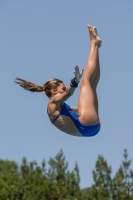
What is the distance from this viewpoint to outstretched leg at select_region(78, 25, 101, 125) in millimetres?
10922

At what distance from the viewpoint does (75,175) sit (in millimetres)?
31391

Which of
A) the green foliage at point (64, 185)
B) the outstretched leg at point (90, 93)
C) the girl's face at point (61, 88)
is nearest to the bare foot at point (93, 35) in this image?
the outstretched leg at point (90, 93)

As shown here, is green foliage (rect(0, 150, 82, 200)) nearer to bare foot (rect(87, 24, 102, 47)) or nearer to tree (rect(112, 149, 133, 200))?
tree (rect(112, 149, 133, 200))

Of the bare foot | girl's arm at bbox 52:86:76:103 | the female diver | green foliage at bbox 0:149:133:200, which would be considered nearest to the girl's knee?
the female diver

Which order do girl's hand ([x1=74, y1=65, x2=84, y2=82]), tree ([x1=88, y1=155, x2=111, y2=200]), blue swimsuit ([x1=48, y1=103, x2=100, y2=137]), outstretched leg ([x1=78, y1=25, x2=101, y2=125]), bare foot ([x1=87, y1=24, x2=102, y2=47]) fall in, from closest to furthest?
girl's hand ([x1=74, y1=65, x2=84, y2=82])
outstretched leg ([x1=78, y1=25, x2=101, y2=125])
blue swimsuit ([x1=48, y1=103, x2=100, y2=137])
bare foot ([x1=87, y1=24, x2=102, y2=47])
tree ([x1=88, y1=155, x2=111, y2=200])

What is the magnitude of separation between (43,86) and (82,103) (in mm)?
817

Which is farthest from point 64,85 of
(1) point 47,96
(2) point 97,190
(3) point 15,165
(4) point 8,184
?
(3) point 15,165

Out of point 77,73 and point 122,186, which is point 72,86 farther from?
point 122,186

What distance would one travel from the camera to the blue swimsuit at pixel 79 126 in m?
11.0

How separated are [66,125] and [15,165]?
7846 cm

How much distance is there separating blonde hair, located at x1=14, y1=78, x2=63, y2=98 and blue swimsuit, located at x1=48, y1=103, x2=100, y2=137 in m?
0.39

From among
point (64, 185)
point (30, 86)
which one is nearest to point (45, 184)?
point (64, 185)

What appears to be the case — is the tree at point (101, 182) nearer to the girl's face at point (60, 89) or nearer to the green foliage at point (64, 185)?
the green foliage at point (64, 185)

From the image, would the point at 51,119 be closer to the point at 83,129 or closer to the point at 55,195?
the point at 83,129
